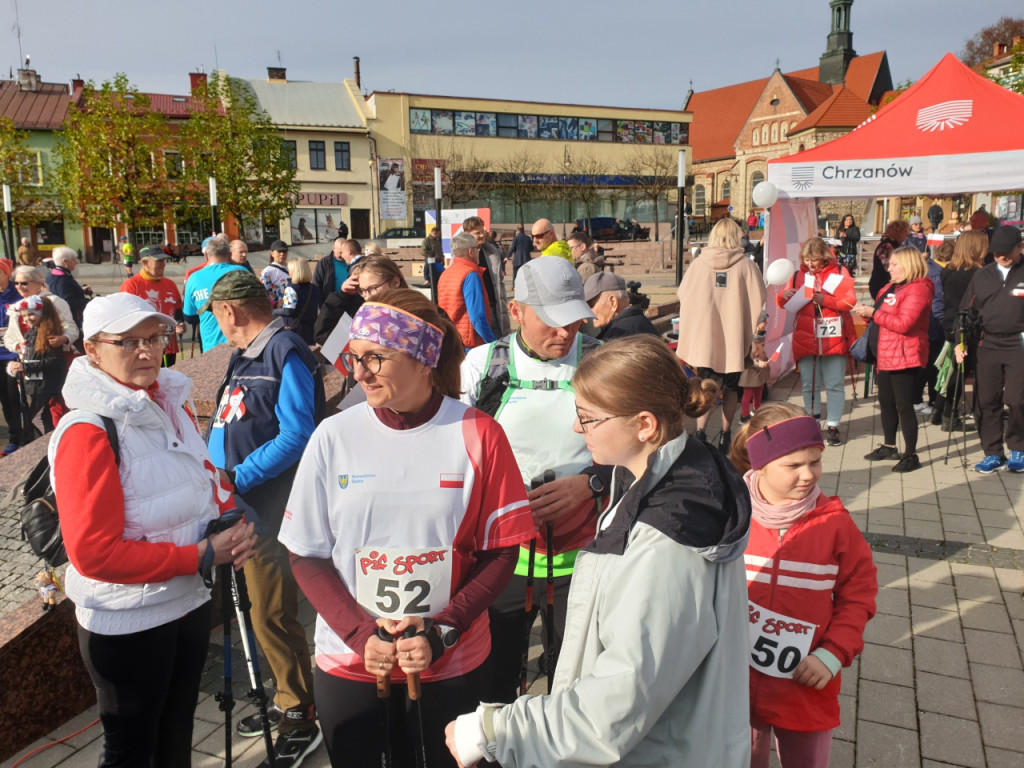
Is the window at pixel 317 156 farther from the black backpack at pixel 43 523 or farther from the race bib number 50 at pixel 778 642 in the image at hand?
the race bib number 50 at pixel 778 642

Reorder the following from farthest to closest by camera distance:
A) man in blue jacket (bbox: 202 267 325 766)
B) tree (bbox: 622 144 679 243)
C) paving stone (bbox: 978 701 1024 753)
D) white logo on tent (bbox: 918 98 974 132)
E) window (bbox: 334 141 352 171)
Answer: tree (bbox: 622 144 679 243), window (bbox: 334 141 352 171), white logo on tent (bbox: 918 98 974 132), paving stone (bbox: 978 701 1024 753), man in blue jacket (bbox: 202 267 325 766)

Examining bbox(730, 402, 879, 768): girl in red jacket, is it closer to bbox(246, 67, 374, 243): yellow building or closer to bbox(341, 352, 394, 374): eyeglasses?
bbox(341, 352, 394, 374): eyeglasses

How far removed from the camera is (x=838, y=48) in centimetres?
7706

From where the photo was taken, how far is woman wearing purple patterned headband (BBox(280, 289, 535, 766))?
2.17 m

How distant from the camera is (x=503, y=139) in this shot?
5312 cm

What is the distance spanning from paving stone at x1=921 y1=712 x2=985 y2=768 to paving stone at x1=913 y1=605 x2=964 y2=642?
0.79 metres

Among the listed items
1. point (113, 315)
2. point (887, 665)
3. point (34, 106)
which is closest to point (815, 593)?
point (887, 665)

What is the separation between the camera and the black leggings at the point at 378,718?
2225mm

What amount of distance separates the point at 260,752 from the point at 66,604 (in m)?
1.06

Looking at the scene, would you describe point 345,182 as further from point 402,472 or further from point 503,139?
point 402,472

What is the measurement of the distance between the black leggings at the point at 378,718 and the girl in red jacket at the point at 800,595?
3.23ft

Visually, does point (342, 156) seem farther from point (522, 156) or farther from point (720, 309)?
point (720, 309)

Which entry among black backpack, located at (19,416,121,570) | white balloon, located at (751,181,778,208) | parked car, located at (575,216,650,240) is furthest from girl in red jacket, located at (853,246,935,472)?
parked car, located at (575,216,650,240)

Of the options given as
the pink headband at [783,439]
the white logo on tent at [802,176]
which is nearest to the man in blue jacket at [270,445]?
the pink headband at [783,439]
